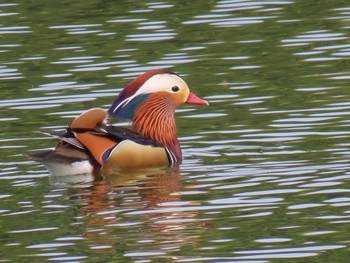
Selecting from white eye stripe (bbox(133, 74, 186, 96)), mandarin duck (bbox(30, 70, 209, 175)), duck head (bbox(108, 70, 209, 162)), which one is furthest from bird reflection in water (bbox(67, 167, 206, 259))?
white eye stripe (bbox(133, 74, 186, 96))

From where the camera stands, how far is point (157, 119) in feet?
52.1

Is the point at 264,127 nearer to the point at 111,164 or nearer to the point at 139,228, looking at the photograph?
the point at 111,164

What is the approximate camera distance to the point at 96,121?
14812mm

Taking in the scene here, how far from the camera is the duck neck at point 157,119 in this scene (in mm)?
15727

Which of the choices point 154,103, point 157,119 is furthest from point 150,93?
point 157,119

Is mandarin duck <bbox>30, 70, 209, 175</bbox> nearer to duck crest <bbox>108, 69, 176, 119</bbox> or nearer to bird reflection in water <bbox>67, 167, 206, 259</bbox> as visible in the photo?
Result: duck crest <bbox>108, 69, 176, 119</bbox>

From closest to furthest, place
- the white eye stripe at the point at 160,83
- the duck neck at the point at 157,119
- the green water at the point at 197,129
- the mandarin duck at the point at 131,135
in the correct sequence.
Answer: the green water at the point at 197,129
the mandarin duck at the point at 131,135
the duck neck at the point at 157,119
the white eye stripe at the point at 160,83

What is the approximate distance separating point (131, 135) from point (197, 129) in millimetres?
1475

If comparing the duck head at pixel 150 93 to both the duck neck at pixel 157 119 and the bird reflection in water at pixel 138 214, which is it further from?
the bird reflection in water at pixel 138 214

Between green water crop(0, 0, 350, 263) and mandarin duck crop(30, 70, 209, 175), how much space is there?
251mm

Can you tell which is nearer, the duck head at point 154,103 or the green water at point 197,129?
the green water at point 197,129

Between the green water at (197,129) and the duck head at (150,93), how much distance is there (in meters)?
0.48

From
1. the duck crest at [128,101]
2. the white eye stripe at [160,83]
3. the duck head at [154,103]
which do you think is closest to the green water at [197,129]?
the duck head at [154,103]

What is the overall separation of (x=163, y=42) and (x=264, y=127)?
5320mm
